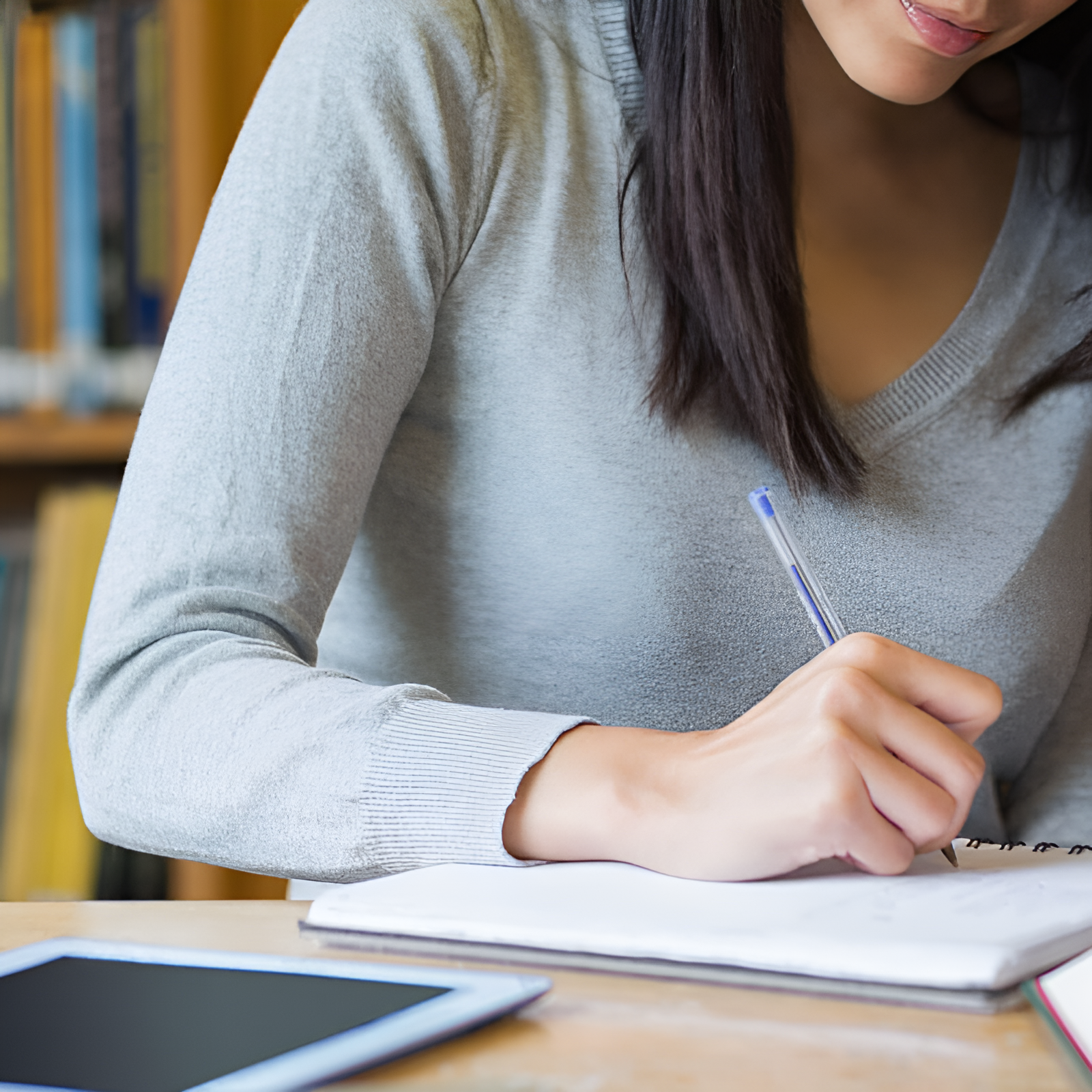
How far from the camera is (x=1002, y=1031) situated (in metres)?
0.33

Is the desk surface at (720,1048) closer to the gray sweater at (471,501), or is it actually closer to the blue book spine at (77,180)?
the gray sweater at (471,501)

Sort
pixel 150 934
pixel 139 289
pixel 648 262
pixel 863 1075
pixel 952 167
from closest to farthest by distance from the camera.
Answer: pixel 863 1075 → pixel 150 934 → pixel 648 262 → pixel 952 167 → pixel 139 289

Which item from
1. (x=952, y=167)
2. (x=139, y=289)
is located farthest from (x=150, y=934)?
(x=139, y=289)

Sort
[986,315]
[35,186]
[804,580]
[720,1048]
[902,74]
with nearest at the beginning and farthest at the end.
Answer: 1. [720,1048]
2. [804,580]
3. [902,74]
4. [986,315]
5. [35,186]

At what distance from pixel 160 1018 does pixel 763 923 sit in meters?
0.18

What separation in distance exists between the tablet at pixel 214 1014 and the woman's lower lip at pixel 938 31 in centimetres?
58

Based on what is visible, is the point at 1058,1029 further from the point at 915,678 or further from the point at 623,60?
the point at 623,60

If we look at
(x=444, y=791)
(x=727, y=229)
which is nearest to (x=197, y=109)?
(x=727, y=229)

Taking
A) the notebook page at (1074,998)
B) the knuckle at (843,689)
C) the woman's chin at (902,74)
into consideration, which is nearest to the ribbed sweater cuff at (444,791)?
the knuckle at (843,689)

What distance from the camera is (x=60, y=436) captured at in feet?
3.92

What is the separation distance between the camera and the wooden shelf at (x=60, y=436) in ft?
3.90

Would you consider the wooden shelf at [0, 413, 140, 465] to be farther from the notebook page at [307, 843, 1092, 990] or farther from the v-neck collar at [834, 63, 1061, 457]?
the notebook page at [307, 843, 1092, 990]

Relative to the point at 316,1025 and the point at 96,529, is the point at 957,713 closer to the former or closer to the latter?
the point at 316,1025

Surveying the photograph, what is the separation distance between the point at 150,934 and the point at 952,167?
794mm
